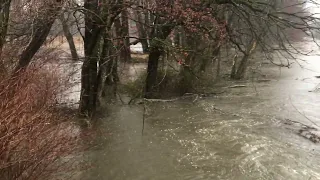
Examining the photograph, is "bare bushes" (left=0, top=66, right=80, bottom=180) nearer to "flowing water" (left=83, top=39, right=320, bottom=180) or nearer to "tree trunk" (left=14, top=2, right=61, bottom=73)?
"flowing water" (left=83, top=39, right=320, bottom=180)

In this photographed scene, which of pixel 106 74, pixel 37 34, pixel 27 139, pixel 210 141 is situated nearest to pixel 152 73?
pixel 106 74

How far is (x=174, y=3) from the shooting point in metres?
12.0

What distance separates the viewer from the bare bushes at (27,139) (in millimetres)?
5207

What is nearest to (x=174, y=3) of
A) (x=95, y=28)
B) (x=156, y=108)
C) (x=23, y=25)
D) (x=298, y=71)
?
(x=95, y=28)

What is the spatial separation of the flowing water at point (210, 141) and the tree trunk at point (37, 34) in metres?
2.99

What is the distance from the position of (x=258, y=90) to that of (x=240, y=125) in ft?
19.4

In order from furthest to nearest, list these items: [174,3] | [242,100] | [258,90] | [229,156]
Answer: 1. [258,90]
2. [242,100]
3. [174,3]
4. [229,156]

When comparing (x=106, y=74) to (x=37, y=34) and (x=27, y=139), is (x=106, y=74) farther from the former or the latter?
(x=27, y=139)

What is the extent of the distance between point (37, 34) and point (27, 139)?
710 cm

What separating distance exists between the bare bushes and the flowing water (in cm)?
206

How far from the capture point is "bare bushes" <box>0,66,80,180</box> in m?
5.21

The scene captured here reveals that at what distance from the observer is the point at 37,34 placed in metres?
11.9

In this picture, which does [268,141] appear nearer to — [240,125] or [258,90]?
[240,125]

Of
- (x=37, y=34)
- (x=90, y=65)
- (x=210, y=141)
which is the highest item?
(x=37, y=34)
